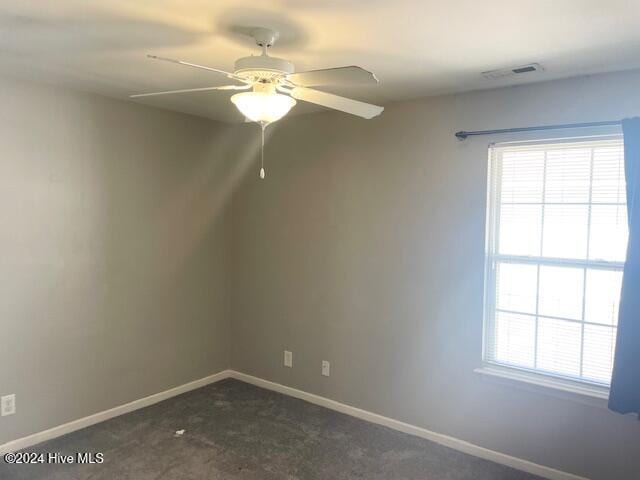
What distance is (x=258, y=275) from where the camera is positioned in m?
4.18

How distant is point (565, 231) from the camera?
9.03ft

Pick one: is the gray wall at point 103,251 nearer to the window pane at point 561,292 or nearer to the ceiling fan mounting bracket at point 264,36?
the ceiling fan mounting bracket at point 264,36

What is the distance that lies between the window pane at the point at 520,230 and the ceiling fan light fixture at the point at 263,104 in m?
1.63

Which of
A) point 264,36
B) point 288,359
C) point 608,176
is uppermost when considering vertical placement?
point 264,36

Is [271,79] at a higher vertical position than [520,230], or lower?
higher

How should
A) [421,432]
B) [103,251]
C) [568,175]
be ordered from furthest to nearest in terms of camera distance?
[103,251] < [421,432] < [568,175]

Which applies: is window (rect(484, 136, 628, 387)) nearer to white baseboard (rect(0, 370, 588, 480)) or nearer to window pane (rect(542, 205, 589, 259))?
window pane (rect(542, 205, 589, 259))

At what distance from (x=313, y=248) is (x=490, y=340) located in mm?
1455

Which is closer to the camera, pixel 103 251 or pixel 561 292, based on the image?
pixel 561 292

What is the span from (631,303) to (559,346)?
0.51 meters

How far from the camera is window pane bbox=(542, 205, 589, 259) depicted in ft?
8.85

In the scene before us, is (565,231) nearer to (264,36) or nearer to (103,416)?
(264,36)

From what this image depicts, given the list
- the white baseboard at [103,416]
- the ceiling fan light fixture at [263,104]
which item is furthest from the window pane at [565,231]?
the white baseboard at [103,416]

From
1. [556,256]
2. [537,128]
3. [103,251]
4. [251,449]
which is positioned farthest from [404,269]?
[103,251]
